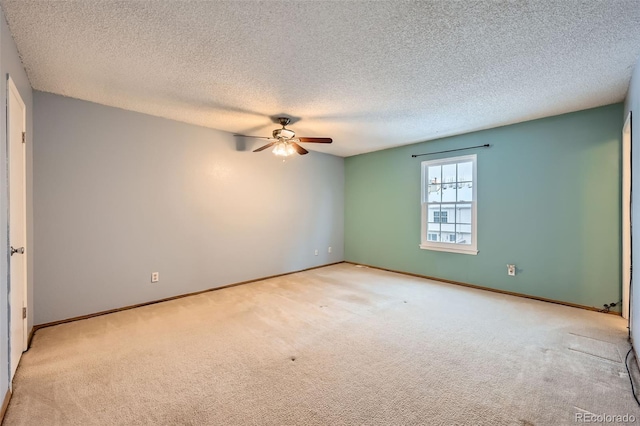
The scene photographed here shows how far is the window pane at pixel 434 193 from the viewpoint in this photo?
483 cm

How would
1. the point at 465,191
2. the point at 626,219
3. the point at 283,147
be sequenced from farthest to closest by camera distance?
the point at 465,191, the point at 283,147, the point at 626,219

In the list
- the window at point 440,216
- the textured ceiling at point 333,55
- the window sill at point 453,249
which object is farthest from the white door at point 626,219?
the window at point 440,216

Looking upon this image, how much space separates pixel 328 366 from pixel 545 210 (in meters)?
3.50

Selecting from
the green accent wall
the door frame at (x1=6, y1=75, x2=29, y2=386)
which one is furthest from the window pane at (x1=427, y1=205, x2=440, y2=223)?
the door frame at (x1=6, y1=75, x2=29, y2=386)

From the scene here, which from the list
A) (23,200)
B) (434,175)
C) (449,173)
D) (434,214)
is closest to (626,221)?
(449,173)

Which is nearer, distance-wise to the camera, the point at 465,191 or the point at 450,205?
the point at 465,191

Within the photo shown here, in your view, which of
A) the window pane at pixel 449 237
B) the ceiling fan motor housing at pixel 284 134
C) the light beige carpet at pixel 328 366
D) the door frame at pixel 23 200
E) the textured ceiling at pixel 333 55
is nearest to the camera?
the light beige carpet at pixel 328 366

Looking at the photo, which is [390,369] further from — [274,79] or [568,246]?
[568,246]

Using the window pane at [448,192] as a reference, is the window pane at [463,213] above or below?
below

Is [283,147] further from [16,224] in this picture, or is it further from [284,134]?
[16,224]

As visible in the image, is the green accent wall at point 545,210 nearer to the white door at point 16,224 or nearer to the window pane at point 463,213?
the window pane at point 463,213

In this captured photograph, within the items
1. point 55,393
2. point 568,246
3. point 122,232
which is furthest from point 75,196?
point 568,246

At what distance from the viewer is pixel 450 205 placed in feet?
15.4

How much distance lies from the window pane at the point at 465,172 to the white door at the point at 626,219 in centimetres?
166
